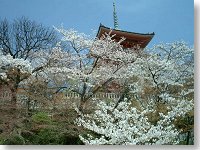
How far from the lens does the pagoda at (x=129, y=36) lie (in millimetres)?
3535

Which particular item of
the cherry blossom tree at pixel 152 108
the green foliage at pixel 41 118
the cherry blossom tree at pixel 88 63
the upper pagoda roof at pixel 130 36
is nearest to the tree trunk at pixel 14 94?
the green foliage at pixel 41 118

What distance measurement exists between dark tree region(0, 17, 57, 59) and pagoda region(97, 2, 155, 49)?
0.43m

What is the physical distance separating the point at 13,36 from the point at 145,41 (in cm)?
115

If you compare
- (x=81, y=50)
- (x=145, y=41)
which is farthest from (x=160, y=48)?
(x=81, y=50)

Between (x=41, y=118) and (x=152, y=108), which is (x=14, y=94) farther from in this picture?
(x=152, y=108)

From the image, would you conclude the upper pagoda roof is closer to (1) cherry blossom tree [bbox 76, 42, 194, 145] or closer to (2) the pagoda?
(2) the pagoda

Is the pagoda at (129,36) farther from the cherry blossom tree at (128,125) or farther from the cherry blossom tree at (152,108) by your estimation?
the cherry blossom tree at (128,125)

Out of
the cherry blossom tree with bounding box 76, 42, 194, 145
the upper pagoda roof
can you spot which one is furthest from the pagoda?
the cherry blossom tree with bounding box 76, 42, 194, 145

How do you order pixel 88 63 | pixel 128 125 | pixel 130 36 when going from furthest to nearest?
pixel 88 63, pixel 130 36, pixel 128 125

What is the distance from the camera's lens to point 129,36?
3.60 meters

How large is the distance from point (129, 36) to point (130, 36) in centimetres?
1

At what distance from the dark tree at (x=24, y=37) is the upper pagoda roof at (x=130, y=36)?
424 mm

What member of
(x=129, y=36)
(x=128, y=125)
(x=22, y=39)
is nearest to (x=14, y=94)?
(x=22, y=39)

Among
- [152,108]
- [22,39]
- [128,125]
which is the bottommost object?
[128,125]
